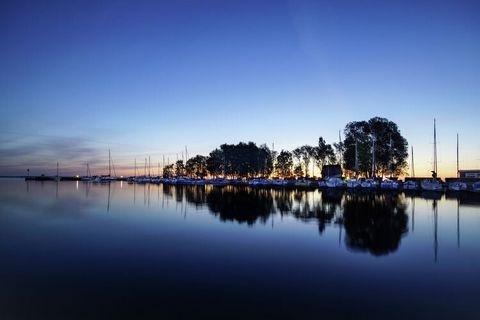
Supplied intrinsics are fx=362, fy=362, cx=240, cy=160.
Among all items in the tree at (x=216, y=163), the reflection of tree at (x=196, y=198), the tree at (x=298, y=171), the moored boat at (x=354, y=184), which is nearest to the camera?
the reflection of tree at (x=196, y=198)

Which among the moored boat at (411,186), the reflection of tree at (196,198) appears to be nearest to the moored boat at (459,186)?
the moored boat at (411,186)

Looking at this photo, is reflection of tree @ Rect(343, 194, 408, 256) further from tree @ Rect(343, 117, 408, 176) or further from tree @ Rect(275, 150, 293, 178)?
tree @ Rect(275, 150, 293, 178)

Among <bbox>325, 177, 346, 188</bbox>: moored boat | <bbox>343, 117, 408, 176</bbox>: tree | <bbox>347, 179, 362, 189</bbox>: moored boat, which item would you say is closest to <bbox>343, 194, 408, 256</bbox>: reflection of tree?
<bbox>347, 179, 362, 189</bbox>: moored boat

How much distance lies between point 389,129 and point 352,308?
102m

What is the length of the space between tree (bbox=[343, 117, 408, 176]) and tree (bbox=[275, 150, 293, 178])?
55.2 metres

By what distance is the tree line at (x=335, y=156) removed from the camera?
339 feet

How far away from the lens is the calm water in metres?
10.5

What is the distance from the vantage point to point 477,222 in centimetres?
2798

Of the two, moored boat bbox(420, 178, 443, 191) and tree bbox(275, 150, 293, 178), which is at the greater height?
tree bbox(275, 150, 293, 178)

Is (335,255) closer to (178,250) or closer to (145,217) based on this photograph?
(178,250)

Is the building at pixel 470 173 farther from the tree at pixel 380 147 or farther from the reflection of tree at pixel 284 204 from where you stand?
the reflection of tree at pixel 284 204


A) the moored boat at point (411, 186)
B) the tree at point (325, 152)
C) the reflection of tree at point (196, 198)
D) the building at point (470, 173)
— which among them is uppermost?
the tree at point (325, 152)

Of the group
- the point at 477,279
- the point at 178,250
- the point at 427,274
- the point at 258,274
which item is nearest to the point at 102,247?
the point at 178,250

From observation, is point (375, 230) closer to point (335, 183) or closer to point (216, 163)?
point (335, 183)
